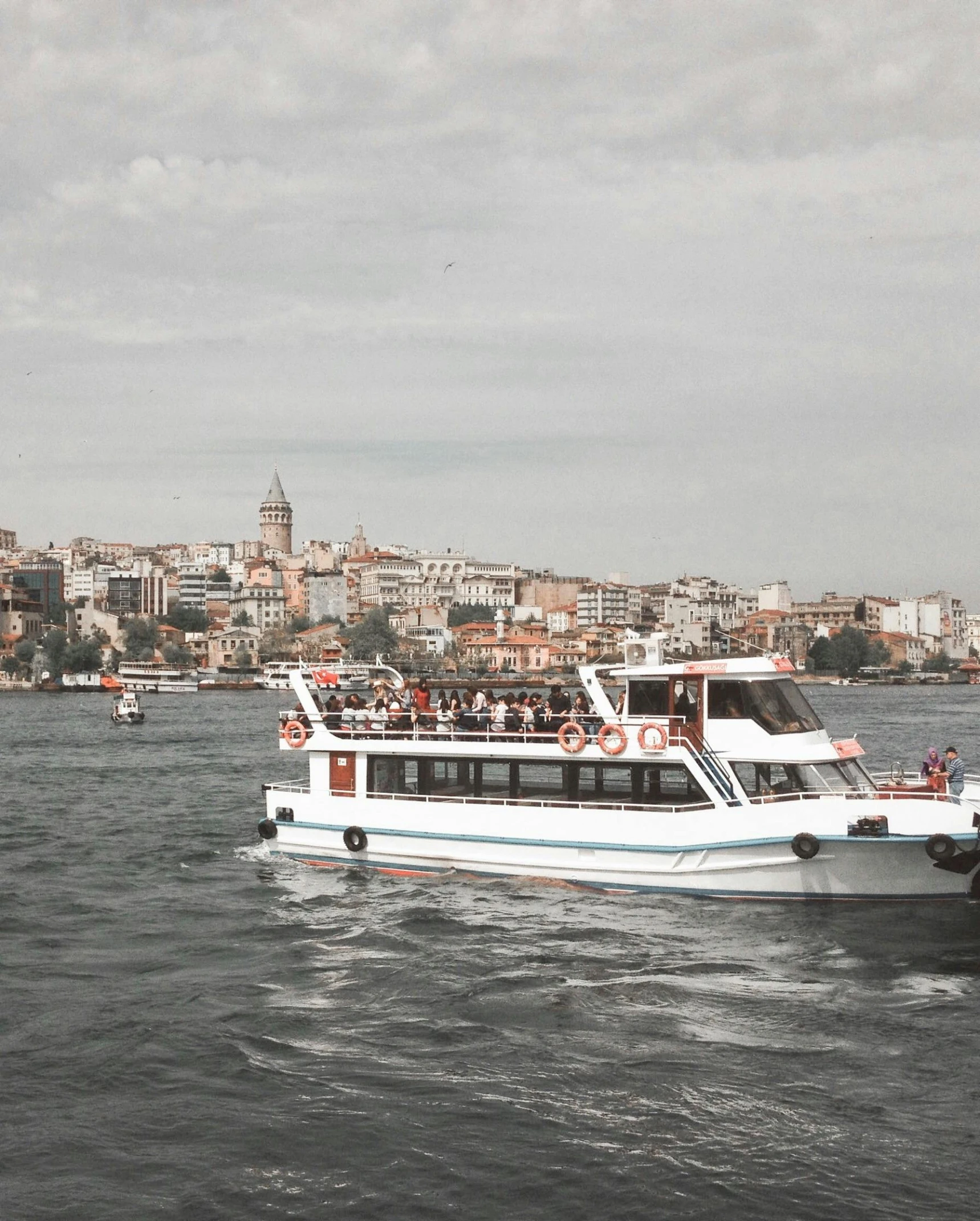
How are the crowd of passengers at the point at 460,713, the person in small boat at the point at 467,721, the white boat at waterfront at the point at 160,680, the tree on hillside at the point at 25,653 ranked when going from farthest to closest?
the tree on hillside at the point at 25,653
the white boat at waterfront at the point at 160,680
the person in small boat at the point at 467,721
the crowd of passengers at the point at 460,713

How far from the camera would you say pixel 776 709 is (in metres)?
16.8

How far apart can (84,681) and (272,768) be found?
97.9 m

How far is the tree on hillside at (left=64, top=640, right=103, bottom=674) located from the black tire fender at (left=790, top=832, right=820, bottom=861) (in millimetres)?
125147

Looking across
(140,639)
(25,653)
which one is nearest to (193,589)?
(140,639)

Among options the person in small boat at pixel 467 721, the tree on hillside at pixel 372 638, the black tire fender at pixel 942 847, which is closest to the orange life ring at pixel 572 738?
the person in small boat at pixel 467 721

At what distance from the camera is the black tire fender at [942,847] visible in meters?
14.8

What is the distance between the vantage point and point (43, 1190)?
9.05m

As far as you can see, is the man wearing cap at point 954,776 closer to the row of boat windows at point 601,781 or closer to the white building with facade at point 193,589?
the row of boat windows at point 601,781

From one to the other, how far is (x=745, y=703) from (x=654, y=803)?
183cm

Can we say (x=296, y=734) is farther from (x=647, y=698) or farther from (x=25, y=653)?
(x=25, y=653)

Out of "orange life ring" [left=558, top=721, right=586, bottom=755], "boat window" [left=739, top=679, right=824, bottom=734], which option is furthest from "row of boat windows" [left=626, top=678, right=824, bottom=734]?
"orange life ring" [left=558, top=721, right=586, bottom=755]

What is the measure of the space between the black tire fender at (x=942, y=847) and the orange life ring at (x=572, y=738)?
4532 mm


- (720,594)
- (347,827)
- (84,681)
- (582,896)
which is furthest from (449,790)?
(720,594)

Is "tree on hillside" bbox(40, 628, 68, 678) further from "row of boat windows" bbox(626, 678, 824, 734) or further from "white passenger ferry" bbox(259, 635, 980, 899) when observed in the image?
"row of boat windows" bbox(626, 678, 824, 734)
